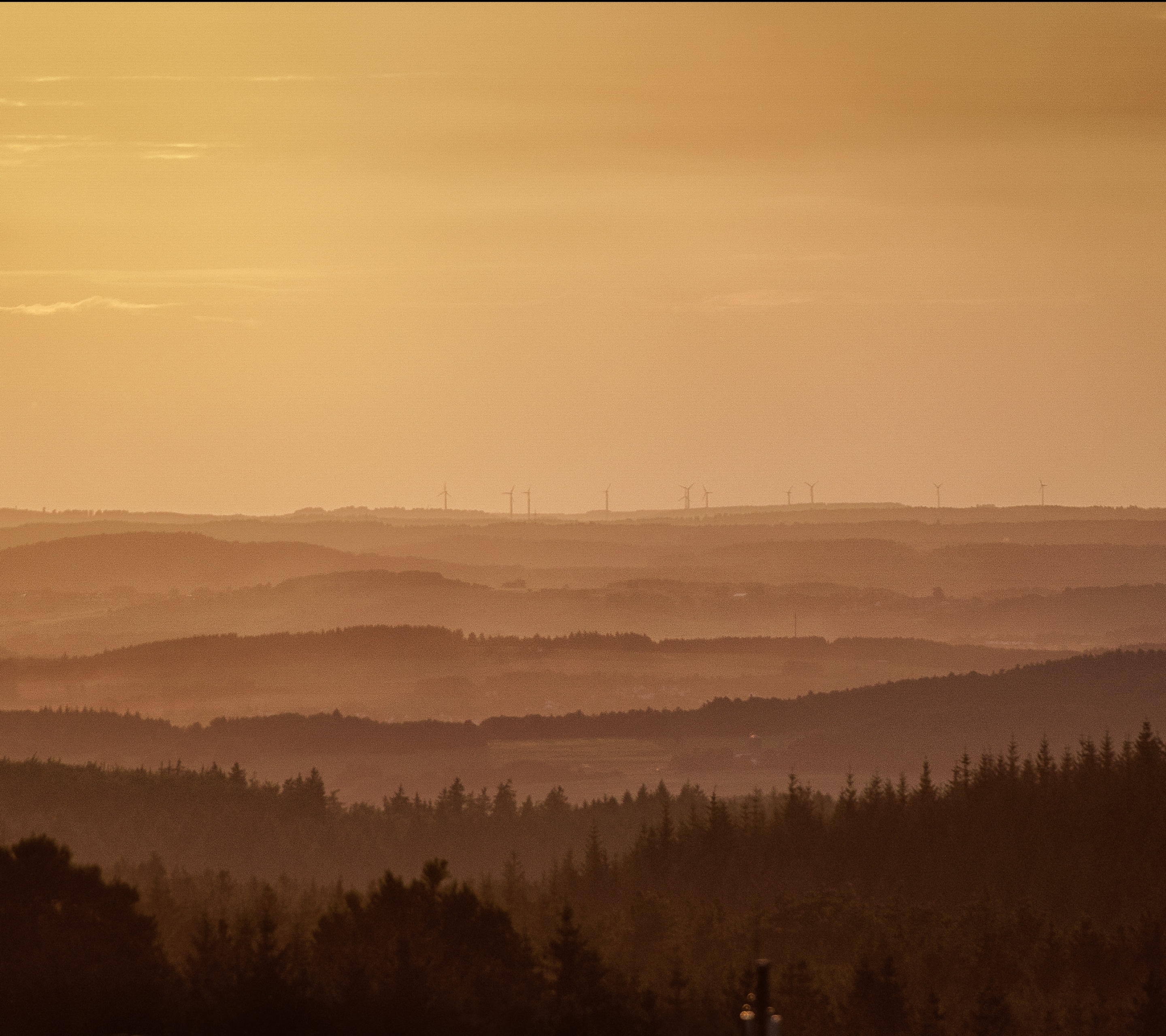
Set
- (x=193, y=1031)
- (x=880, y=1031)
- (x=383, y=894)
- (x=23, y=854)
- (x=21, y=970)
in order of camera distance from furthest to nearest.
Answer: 1. (x=880, y=1031)
2. (x=383, y=894)
3. (x=23, y=854)
4. (x=21, y=970)
5. (x=193, y=1031)

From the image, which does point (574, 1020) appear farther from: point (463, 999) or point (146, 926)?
point (146, 926)

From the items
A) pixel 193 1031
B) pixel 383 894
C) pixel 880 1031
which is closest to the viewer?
pixel 193 1031

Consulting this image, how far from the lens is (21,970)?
487ft

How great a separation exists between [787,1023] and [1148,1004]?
3531 cm

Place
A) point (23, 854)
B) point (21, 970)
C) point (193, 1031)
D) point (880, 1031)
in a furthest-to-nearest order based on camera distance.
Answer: point (880, 1031) → point (23, 854) → point (21, 970) → point (193, 1031)

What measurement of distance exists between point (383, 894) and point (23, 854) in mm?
32452

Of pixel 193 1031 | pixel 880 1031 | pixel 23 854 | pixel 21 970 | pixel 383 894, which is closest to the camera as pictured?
pixel 193 1031

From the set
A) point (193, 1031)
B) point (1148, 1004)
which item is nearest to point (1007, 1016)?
point (1148, 1004)

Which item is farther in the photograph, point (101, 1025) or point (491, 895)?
point (491, 895)

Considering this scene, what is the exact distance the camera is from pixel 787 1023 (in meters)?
194

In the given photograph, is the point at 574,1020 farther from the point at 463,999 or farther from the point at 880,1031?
the point at 880,1031

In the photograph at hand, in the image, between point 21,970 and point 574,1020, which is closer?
point 21,970

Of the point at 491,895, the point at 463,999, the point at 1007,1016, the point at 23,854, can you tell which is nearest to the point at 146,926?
the point at 23,854

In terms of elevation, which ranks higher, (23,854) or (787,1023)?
(23,854)
